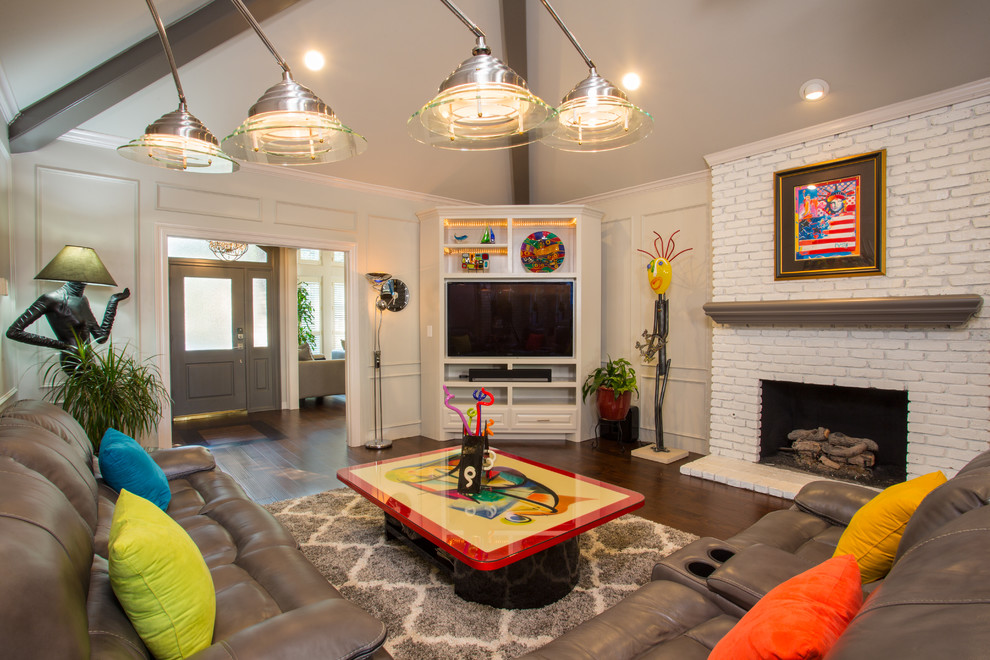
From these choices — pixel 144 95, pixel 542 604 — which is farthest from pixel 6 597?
pixel 144 95

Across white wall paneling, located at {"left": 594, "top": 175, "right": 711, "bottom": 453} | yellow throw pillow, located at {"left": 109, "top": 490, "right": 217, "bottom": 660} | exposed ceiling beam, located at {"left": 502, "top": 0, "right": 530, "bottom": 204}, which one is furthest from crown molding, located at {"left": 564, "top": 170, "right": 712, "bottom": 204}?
yellow throw pillow, located at {"left": 109, "top": 490, "right": 217, "bottom": 660}

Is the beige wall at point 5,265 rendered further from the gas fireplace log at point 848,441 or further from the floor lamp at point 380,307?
the gas fireplace log at point 848,441

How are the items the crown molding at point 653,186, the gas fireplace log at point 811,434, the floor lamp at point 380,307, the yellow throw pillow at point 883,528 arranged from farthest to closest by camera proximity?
the floor lamp at point 380,307 < the crown molding at point 653,186 < the gas fireplace log at point 811,434 < the yellow throw pillow at point 883,528

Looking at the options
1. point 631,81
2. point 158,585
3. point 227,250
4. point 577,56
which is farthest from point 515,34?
point 227,250

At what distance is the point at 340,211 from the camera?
192 inches

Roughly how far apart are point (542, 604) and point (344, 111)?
147 inches

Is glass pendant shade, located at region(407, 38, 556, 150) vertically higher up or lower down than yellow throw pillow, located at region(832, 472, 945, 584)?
higher up

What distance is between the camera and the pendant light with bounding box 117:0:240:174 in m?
1.89

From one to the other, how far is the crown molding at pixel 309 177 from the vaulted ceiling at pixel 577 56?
86 millimetres

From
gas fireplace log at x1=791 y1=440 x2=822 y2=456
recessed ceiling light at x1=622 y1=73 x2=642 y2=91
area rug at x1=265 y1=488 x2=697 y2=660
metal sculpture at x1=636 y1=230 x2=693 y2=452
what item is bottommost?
area rug at x1=265 y1=488 x2=697 y2=660

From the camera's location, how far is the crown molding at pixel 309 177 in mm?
3584

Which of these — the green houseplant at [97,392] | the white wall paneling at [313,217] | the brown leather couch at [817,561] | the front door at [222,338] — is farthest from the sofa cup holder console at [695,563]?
the front door at [222,338]

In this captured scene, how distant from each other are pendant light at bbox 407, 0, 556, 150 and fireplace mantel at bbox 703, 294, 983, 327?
2.71 metres

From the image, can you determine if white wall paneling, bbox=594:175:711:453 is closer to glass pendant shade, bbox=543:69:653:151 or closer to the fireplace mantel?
the fireplace mantel
